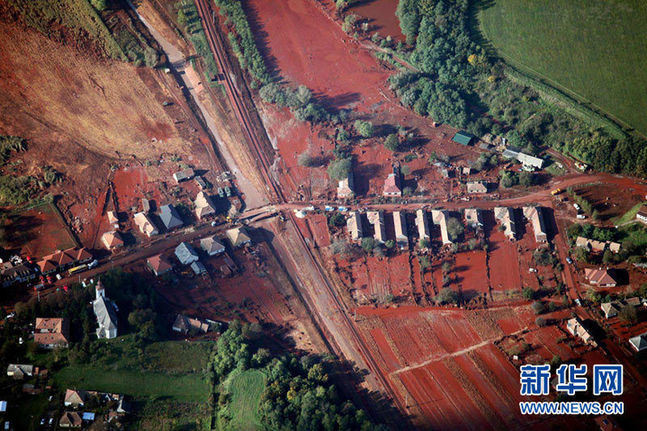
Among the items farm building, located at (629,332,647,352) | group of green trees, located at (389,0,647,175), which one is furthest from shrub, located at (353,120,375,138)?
farm building, located at (629,332,647,352)

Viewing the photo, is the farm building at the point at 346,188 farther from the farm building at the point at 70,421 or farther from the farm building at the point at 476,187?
the farm building at the point at 70,421

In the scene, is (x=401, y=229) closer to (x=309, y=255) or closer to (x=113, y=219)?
(x=309, y=255)

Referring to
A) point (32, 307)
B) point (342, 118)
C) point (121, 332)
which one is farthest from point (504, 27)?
point (32, 307)

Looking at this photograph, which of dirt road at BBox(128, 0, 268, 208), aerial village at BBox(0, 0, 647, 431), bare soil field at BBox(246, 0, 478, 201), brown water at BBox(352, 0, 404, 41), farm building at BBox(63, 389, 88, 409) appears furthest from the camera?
brown water at BBox(352, 0, 404, 41)

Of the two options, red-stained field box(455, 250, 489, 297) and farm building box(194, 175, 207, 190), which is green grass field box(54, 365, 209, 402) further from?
red-stained field box(455, 250, 489, 297)

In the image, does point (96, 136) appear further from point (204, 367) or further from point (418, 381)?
point (418, 381)

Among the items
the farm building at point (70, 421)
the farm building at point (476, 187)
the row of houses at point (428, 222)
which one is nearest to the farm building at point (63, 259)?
the farm building at point (70, 421)

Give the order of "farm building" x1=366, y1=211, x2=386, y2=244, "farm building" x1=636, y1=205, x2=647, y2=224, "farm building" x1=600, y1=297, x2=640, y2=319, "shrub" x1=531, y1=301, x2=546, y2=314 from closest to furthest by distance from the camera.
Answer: "farm building" x1=600, y1=297, x2=640, y2=319
"shrub" x1=531, y1=301, x2=546, y2=314
"farm building" x1=636, y1=205, x2=647, y2=224
"farm building" x1=366, y1=211, x2=386, y2=244
